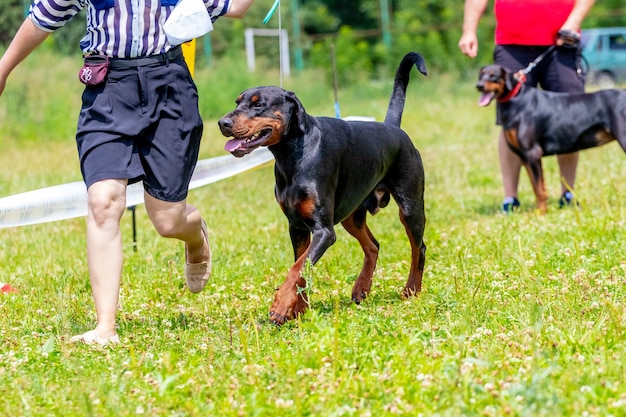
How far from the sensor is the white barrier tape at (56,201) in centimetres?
543

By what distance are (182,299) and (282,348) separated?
188 centimetres

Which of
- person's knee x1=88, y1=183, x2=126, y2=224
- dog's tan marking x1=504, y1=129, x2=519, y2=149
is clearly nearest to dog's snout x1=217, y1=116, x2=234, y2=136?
person's knee x1=88, y1=183, x2=126, y2=224

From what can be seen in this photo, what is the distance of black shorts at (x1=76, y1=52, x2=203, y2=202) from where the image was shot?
429cm

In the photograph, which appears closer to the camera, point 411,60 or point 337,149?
point 337,149

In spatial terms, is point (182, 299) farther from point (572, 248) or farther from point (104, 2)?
point (572, 248)

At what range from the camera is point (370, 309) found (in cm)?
481

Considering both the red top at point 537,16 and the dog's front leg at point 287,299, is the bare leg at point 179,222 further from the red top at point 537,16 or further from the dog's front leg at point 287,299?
the red top at point 537,16

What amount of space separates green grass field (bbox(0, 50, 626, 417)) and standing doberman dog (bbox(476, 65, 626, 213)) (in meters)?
0.55

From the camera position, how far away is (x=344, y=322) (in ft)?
13.4

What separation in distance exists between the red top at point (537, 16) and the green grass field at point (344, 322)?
1.50 m

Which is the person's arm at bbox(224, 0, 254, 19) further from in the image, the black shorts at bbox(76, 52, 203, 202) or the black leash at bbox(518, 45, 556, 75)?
the black leash at bbox(518, 45, 556, 75)

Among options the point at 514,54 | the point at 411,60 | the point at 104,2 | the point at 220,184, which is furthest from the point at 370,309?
the point at 220,184

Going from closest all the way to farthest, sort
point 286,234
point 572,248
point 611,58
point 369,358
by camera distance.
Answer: point 369,358
point 572,248
point 286,234
point 611,58

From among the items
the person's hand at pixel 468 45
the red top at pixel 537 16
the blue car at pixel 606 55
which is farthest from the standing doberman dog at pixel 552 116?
the blue car at pixel 606 55
